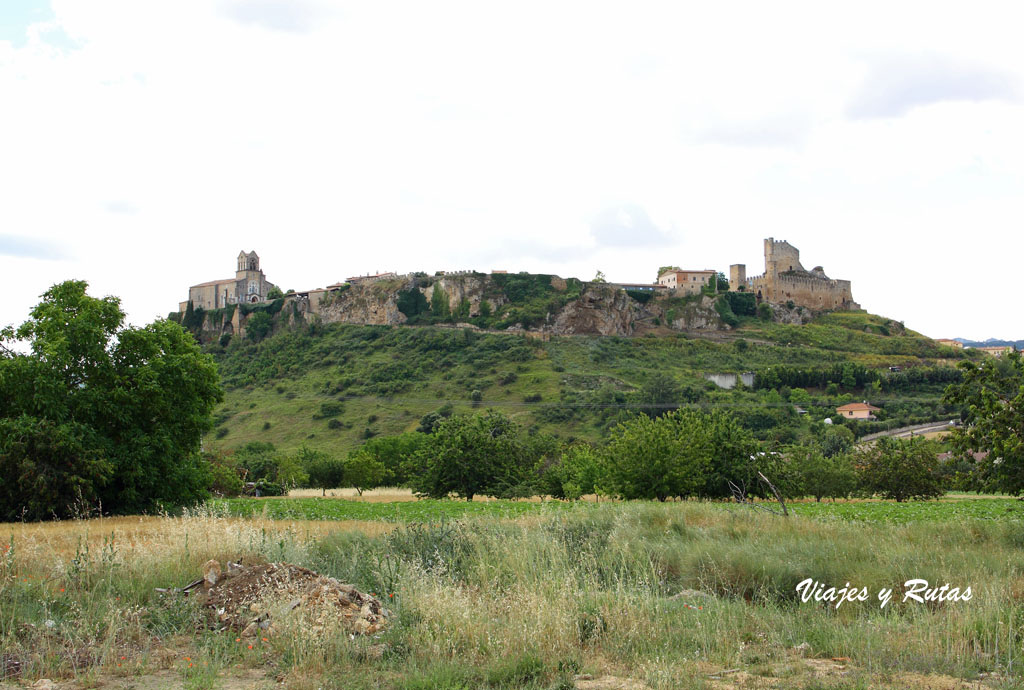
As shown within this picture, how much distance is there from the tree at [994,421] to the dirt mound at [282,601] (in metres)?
10.5

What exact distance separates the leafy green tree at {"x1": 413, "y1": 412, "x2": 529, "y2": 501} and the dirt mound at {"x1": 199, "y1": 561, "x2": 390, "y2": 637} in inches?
1003

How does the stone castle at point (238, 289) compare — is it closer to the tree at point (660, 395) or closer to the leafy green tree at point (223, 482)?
the tree at point (660, 395)

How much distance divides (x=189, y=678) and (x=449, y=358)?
85706mm

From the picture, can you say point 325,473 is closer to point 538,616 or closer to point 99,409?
point 99,409

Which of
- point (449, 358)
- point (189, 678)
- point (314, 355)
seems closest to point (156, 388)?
point (189, 678)

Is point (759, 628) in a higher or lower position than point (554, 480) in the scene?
higher

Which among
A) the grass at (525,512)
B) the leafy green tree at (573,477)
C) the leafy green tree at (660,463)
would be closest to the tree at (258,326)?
the leafy green tree at (573,477)

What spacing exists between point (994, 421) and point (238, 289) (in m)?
132

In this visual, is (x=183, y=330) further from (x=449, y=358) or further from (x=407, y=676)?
(x=449, y=358)

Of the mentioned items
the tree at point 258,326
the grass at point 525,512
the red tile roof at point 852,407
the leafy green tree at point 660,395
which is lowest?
the red tile roof at point 852,407

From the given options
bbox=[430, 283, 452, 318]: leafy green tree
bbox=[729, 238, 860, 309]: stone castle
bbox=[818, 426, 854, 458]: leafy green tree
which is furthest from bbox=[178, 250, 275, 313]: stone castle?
bbox=[818, 426, 854, 458]: leafy green tree

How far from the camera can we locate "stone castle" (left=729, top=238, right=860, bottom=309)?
432 ft

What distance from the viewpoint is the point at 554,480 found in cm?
3762

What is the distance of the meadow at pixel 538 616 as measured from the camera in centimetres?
659
